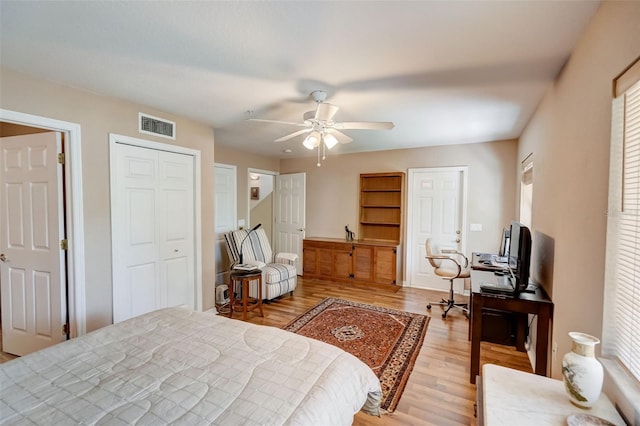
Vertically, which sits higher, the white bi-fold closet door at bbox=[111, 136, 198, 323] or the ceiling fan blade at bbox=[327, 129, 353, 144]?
the ceiling fan blade at bbox=[327, 129, 353, 144]

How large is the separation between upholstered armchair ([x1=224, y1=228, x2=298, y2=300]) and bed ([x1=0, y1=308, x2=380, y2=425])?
2332 millimetres

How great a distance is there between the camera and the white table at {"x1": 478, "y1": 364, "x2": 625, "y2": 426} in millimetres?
1014

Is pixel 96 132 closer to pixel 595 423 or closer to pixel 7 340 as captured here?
pixel 7 340

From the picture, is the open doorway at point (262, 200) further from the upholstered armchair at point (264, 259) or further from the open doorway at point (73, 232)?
the open doorway at point (73, 232)

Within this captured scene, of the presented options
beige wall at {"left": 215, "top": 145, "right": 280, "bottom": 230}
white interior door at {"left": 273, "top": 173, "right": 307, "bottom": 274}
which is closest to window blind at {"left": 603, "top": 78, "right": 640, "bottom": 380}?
beige wall at {"left": 215, "top": 145, "right": 280, "bottom": 230}

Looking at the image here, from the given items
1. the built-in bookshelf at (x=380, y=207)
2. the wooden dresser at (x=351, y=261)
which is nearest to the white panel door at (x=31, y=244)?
the wooden dresser at (x=351, y=261)

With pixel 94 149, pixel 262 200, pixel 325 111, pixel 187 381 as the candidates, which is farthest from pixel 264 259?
pixel 187 381

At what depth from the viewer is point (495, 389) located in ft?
3.86

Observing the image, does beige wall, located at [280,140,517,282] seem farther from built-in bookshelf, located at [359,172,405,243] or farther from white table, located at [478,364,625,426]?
white table, located at [478,364,625,426]

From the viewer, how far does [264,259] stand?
15.2 ft

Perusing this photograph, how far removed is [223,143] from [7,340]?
10.9 ft

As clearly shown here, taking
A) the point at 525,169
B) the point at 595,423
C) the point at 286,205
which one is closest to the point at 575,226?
the point at 595,423

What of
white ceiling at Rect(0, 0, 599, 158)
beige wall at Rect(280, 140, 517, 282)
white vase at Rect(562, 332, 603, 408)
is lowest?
white vase at Rect(562, 332, 603, 408)

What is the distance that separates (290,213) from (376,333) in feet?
10.9
